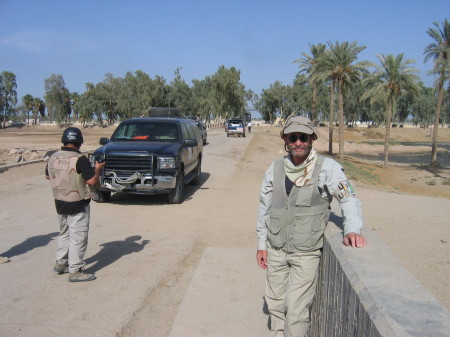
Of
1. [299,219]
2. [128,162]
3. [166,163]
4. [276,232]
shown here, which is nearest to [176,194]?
[166,163]

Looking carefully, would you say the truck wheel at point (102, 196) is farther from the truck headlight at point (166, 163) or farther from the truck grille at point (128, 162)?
the truck headlight at point (166, 163)

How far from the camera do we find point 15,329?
12.5 feet

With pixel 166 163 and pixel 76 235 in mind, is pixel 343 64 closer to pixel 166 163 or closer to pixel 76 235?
pixel 166 163

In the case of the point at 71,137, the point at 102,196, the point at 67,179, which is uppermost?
the point at 71,137

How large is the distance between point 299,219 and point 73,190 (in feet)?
9.23

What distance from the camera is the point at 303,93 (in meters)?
108

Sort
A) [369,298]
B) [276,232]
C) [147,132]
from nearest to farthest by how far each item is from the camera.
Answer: [369,298], [276,232], [147,132]

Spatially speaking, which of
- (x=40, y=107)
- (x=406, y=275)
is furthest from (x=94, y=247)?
(x=40, y=107)

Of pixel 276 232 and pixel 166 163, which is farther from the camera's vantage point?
pixel 166 163

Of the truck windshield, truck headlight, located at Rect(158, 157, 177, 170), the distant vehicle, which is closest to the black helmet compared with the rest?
truck headlight, located at Rect(158, 157, 177, 170)

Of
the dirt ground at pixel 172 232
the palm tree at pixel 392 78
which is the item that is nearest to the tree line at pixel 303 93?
the palm tree at pixel 392 78

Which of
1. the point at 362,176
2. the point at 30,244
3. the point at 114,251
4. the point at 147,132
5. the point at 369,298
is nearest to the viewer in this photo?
the point at 369,298

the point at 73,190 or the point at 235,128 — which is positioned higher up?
the point at 73,190

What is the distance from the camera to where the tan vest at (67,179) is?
4.77m
